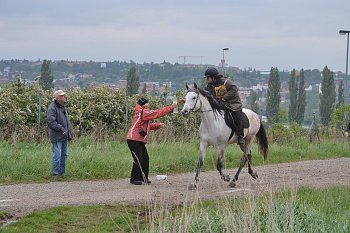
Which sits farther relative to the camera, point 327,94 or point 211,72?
point 327,94

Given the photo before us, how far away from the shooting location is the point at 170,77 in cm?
9756

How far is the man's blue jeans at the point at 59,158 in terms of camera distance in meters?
17.2

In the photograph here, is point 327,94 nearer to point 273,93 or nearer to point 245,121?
point 273,93

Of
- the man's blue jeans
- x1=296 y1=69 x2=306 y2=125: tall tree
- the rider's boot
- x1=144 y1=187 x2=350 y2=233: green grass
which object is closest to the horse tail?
the rider's boot

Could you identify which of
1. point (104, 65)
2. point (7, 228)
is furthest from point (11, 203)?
point (104, 65)

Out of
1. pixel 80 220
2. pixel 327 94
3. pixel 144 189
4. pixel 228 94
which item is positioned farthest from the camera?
pixel 327 94

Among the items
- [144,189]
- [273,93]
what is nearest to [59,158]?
[144,189]

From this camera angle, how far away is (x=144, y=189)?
1527 cm

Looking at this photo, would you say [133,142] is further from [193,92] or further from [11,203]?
[11,203]

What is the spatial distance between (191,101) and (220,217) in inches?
241

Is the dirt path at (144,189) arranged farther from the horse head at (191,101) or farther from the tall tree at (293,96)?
the tall tree at (293,96)

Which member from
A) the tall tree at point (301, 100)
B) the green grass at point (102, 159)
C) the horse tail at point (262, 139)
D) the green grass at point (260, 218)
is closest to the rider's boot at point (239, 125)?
the horse tail at point (262, 139)

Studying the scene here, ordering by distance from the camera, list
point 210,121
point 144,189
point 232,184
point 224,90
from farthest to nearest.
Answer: point 224,90
point 232,184
point 210,121
point 144,189

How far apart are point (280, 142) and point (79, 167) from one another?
12301mm
